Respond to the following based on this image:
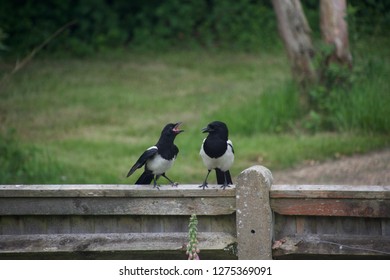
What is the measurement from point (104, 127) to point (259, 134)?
9.45 feet

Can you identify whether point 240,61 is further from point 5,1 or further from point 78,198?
point 78,198

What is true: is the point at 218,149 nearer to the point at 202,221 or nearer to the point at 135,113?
the point at 202,221

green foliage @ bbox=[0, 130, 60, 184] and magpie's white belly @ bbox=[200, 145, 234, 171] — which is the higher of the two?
green foliage @ bbox=[0, 130, 60, 184]

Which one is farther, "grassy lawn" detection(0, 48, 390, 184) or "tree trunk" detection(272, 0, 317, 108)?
"tree trunk" detection(272, 0, 317, 108)

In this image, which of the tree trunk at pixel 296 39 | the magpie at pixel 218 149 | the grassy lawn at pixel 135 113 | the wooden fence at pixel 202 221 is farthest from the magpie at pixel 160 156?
the tree trunk at pixel 296 39

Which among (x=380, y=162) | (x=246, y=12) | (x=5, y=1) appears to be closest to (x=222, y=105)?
(x=380, y=162)

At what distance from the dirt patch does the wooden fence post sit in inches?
154

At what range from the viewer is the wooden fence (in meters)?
5.27

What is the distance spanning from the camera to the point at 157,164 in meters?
6.35

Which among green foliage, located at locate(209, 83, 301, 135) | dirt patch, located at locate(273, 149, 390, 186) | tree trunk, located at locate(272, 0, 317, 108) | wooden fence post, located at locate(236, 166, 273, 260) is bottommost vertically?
wooden fence post, located at locate(236, 166, 273, 260)

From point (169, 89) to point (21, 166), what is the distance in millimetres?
6594

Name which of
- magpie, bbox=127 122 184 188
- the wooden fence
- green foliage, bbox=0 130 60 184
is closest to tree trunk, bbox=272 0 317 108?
green foliage, bbox=0 130 60 184

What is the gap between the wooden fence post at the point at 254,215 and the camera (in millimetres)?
5320

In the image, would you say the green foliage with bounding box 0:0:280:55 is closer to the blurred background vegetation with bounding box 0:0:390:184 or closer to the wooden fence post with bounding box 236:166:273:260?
the blurred background vegetation with bounding box 0:0:390:184
